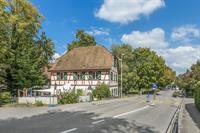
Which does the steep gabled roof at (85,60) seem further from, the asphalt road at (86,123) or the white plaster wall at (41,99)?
the asphalt road at (86,123)

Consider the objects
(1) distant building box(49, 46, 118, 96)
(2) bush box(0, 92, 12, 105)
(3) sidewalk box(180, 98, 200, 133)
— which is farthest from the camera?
(1) distant building box(49, 46, 118, 96)

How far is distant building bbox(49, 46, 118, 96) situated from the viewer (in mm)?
54719

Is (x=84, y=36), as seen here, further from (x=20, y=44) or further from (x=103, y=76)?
(x=20, y=44)

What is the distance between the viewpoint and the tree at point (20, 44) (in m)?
39.6

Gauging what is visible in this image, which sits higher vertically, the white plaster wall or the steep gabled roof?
the steep gabled roof

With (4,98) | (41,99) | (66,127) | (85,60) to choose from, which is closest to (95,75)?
(85,60)

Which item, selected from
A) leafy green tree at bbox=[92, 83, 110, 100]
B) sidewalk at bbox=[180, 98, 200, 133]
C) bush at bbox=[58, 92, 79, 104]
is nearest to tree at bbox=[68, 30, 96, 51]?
leafy green tree at bbox=[92, 83, 110, 100]

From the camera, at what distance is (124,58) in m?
77.7

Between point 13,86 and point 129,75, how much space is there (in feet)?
112

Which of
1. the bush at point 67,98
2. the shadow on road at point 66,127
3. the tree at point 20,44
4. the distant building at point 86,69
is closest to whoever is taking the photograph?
the shadow on road at point 66,127

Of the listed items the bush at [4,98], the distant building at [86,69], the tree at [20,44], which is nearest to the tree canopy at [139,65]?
the distant building at [86,69]

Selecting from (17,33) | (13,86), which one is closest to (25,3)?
(17,33)

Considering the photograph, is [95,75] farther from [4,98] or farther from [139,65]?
[139,65]

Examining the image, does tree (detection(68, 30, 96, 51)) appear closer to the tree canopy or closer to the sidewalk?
the tree canopy
